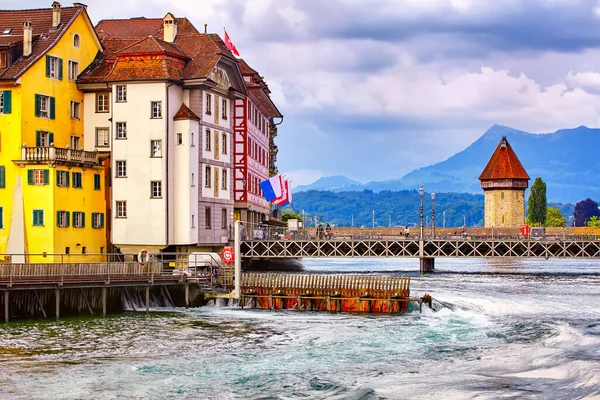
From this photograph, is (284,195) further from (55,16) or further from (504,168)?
(504,168)

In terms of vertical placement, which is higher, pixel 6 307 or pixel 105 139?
pixel 105 139

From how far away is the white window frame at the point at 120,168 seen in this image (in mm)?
70875

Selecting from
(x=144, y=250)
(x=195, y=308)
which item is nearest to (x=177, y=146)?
(x=144, y=250)

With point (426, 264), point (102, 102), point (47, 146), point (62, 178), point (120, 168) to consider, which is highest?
point (102, 102)

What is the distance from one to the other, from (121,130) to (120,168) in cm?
251

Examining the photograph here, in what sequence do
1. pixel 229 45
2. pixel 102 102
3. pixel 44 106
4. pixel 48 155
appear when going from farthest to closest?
pixel 229 45 < pixel 102 102 < pixel 44 106 < pixel 48 155

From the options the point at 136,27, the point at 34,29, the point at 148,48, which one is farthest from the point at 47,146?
the point at 136,27

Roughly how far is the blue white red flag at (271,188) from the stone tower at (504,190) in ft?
290

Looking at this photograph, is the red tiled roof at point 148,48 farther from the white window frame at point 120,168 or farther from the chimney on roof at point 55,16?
the white window frame at point 120,168

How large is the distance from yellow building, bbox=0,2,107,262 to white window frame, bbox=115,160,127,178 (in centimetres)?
119

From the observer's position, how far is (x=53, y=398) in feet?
96.4

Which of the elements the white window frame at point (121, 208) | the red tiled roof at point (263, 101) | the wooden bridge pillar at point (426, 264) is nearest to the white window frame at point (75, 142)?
the white window frame at point (121, 208)

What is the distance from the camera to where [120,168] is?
2798 inches

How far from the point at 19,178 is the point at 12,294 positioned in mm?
20054
